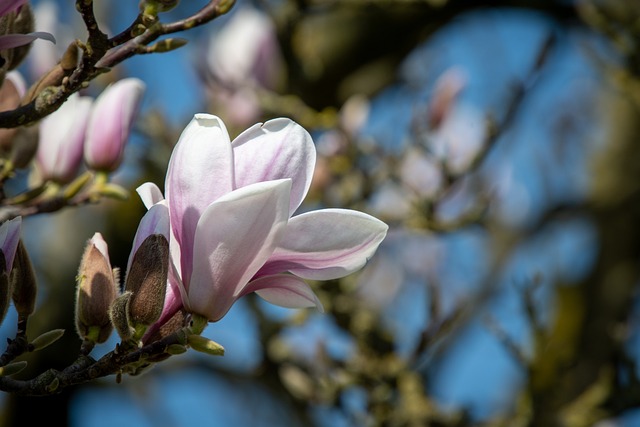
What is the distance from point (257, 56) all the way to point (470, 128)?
784 millimetres

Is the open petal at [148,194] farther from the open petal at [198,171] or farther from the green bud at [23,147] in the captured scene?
the green bud at [23,147]

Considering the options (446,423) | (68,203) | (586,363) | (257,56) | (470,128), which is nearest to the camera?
(68,203)

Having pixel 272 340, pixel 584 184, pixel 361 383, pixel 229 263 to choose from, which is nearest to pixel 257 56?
pixel 272 340

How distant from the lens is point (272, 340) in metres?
1.62

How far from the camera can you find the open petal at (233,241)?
569 mm

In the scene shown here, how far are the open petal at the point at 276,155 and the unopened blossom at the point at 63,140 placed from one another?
0.35m

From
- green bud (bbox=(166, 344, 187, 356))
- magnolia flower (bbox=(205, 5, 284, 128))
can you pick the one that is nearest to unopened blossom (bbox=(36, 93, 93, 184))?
green bud (bbox=(166, 344, 187, 356))

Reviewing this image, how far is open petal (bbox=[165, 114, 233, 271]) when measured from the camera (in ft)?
1.93

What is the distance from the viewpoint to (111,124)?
87 cm

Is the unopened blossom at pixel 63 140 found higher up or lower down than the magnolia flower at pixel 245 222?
lower down

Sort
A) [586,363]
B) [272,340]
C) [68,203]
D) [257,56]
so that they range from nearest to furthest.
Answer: [68,203]
[272,340]
[257,56]
[586,363]

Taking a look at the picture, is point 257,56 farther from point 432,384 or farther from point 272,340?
point 432,384

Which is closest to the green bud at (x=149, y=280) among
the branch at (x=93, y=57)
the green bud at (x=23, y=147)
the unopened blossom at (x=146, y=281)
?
the unopened blossom at (x=146, y=281)

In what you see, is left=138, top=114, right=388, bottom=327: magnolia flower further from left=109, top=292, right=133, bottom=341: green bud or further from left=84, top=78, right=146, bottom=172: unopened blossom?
left=84, top=78, right=146, bottom=172: unopened blossom
